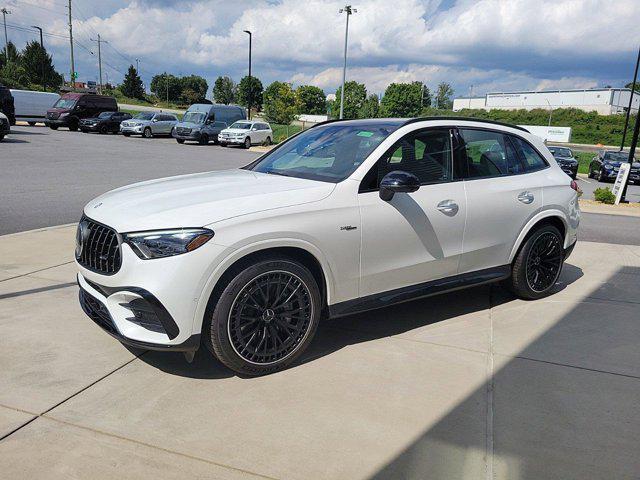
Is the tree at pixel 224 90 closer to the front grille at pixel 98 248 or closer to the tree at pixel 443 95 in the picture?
the tree at pixel 443 95

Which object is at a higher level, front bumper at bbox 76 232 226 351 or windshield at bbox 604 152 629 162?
windshield at bbox 604 152 629 162

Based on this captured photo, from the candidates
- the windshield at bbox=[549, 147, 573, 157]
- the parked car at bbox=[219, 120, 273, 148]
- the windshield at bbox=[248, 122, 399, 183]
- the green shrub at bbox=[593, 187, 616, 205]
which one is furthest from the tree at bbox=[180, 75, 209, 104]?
the windshield at bbox=[248, 122, 399, 183]

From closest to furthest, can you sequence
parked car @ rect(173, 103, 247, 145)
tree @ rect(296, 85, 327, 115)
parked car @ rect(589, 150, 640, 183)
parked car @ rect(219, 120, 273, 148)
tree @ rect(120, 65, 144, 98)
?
1. parked car @ rect(589, 150, 640, 183)
2. parked car @ rect(219, 120, 273, 148)
3. parked car @ rect(173, 103, 247, 145)
4. tree @ rect(120, 65, 144, 98)
5. tree @ rect(296, 85, 327, 115)

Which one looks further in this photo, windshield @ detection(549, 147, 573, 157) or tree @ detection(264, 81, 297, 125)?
tree @ detection(264, 81, 297, 125)

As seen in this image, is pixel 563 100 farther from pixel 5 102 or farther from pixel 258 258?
pixel 258 258

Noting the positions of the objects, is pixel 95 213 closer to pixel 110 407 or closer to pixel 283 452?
pixel 110 407

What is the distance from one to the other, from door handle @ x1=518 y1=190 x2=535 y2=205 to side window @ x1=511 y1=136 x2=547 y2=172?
324 millimetres

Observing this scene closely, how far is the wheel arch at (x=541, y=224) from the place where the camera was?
16.5 feet

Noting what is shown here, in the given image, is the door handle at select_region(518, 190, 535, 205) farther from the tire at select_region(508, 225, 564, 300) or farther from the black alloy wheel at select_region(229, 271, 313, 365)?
the black alloy wheel at select_region(229, 271, 313, 365)

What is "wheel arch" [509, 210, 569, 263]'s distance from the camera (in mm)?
5023

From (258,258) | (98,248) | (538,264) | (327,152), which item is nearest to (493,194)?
(538,264)

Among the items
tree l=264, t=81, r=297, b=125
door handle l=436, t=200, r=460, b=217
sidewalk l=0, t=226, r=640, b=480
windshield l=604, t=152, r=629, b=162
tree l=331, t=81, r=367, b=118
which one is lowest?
sidewalk l=0, t=226, r=640, b=480

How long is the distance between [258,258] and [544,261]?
10.9ft

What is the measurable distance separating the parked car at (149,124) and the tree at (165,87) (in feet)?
277
